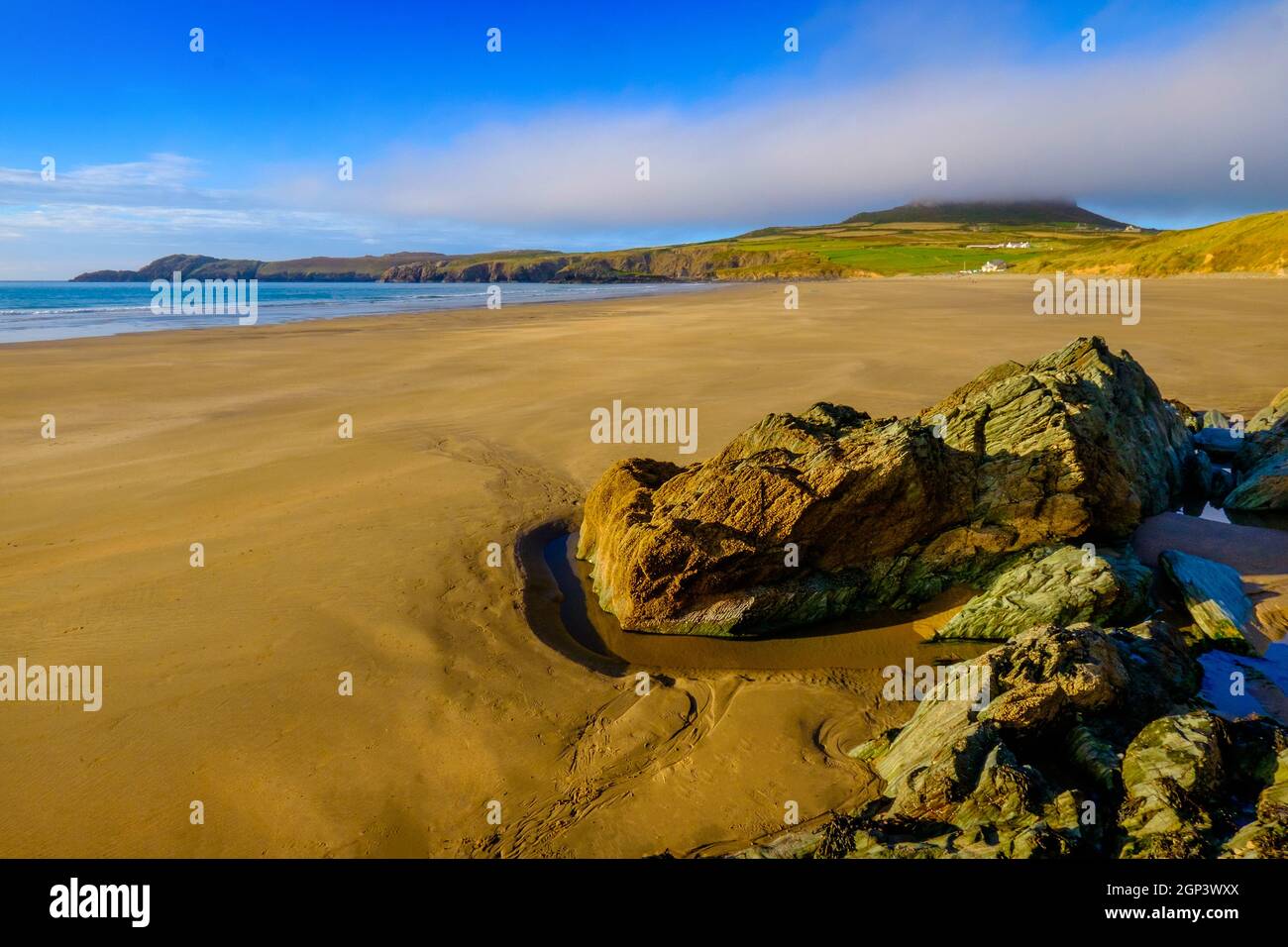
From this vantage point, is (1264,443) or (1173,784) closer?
(1173,784)

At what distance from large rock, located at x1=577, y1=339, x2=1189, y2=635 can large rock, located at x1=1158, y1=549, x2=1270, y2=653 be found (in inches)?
35.0

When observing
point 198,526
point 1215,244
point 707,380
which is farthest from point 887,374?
point 1215,244

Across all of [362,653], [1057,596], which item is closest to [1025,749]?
[1057,596]

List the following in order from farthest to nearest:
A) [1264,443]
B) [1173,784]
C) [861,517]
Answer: [1264,443]
[861,517]
[1173,784]

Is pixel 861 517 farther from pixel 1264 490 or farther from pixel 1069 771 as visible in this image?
pixel 1264 490

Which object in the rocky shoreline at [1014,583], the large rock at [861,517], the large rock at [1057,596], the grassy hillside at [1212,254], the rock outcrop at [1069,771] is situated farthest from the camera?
the grassy hillside at [1212,254]

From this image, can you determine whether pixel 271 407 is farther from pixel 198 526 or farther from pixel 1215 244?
pixel 1215 244

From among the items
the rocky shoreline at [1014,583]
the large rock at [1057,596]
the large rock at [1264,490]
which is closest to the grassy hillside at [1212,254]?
the large rock at [1264,490]

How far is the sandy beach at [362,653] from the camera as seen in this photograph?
19.6 ft

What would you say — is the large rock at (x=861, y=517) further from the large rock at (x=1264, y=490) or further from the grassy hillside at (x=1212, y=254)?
the grassy hillside at (x=1212, y=254)

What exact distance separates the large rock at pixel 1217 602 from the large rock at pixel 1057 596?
1.75 feet

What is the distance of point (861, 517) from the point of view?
909 centimetres

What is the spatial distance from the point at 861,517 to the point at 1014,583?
200cm

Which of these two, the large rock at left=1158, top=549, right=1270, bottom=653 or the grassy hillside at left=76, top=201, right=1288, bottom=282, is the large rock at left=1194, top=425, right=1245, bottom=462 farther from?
the grassy hillside at left=76, top=201, right=1288, bottom=282
